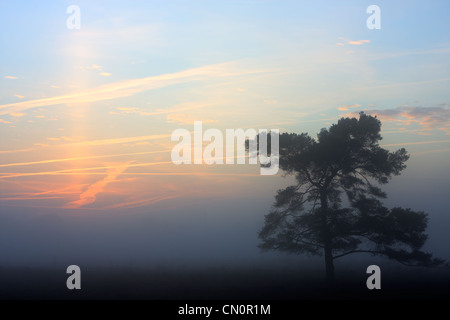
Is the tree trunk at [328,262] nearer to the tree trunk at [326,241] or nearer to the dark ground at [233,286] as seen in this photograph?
the tree trunk at [326,241]

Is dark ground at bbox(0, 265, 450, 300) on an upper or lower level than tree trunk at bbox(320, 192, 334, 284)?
lower

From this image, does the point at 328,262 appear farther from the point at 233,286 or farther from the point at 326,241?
the point at 233,286

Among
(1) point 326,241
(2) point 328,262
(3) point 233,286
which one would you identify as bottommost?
(3) point 233,286

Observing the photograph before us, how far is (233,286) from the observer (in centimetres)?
2891

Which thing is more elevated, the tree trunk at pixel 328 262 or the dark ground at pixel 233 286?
the tree trunk at pixel 328 262

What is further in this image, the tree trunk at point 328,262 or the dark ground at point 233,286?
the tree trunk at point 328,262

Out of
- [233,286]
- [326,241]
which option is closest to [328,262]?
[326,241]

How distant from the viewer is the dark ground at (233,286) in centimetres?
2533

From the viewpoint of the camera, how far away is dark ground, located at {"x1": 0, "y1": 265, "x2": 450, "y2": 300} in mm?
25328

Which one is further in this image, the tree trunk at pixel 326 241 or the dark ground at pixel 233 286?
the tree trunk at pixel 326 241

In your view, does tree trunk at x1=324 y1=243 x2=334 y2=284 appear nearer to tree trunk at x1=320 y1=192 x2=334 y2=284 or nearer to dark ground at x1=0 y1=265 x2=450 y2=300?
tree trunk at x1=320 y1=192 x2=334 y2=284
